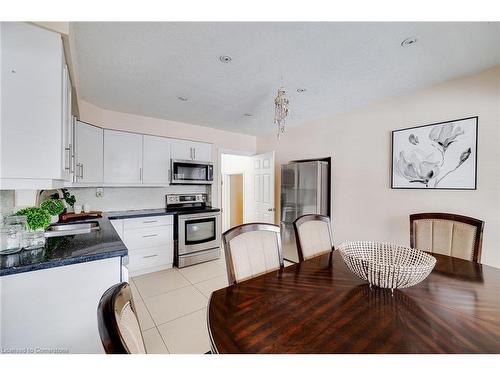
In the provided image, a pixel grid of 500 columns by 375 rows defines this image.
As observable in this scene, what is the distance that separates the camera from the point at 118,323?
49cm

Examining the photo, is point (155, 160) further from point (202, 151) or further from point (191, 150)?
point (202, 151)

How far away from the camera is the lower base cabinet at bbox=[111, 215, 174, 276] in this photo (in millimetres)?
2877

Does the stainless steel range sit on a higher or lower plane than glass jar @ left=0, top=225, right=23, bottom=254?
lower

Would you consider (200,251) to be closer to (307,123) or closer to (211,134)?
(211,134)

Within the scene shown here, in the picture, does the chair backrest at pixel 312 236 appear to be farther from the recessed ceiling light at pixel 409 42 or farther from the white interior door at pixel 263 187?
the white interior door at pixel 263 187

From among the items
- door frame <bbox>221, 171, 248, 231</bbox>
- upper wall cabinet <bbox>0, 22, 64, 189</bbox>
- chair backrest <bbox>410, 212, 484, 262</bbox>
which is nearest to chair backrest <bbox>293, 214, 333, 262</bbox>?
chair backrest <bbox>410, 212, 484, 262</bbox>

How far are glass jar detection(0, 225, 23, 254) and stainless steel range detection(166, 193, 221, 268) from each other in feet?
6.53

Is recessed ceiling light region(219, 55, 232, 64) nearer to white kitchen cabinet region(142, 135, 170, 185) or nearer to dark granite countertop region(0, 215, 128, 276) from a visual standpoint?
dark granite countertop region(0, 215, 128, 276)

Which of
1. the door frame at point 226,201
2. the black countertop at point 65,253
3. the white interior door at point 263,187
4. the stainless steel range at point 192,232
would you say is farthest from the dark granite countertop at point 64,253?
the door frame at point 226,201

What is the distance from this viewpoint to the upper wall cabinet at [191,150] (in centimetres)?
345

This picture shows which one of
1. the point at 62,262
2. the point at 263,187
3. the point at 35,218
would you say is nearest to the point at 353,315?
the point at 62,262

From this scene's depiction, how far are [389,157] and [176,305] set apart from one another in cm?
306

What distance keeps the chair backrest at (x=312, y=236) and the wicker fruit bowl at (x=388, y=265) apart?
16.4 inches

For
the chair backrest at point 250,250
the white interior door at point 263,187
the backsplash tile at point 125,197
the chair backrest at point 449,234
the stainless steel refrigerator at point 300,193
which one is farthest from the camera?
the white interior door at point 263,187
